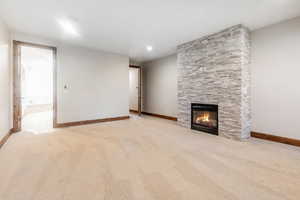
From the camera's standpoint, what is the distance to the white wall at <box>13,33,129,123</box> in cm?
445

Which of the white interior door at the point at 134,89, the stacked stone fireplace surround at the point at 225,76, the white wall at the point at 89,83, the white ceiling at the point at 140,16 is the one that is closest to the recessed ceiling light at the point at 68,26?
the white ceiling at the point at 140,16

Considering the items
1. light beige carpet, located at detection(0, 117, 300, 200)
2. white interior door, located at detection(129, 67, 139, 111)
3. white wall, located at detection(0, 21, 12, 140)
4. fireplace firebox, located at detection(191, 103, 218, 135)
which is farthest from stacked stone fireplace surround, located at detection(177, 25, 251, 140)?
white wall, located at detection(0, 21, 12, 140)

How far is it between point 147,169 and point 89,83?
153 inches

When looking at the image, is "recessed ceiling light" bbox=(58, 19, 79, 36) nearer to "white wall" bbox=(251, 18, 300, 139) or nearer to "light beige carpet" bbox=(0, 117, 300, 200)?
"light beige carpet" bbox=(0, 117, 300, 200)

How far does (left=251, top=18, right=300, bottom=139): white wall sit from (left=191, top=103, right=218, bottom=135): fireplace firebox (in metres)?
0.86

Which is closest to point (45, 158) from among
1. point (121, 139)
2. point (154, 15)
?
point (121, 139)

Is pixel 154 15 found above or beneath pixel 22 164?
above

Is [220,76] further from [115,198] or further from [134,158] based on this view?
[115,198]

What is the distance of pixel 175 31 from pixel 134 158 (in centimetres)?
305

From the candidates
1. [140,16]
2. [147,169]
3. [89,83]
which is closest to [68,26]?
[140,16]

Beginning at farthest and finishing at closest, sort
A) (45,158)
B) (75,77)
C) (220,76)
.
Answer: (75,77)
(220,76)
(45,158)

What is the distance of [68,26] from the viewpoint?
129 inches

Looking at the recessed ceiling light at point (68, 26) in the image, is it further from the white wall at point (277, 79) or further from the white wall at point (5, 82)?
the white wall at point (277, 79)

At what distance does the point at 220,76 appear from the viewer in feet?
11.7
